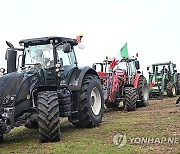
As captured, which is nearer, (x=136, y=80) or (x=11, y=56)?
(x=11, y=56)

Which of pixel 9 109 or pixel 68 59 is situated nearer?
pixel 9 109

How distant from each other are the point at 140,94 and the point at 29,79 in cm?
811

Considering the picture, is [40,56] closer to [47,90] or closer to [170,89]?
[47,90]

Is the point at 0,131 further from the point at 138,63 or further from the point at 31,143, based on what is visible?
the point at 138,63

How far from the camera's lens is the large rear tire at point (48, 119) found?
7.15 metres

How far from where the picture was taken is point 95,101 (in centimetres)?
995

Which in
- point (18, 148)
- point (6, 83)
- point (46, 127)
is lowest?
point (18, 148)

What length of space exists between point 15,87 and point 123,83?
→ 7.70 meters

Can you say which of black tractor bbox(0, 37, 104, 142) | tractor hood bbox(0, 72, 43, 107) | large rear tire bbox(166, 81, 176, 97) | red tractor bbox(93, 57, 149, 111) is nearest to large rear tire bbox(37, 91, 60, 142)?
black tractor bbox(0, 37, 104, 142)

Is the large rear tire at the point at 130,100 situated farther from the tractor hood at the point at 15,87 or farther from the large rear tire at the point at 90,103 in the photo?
the tractor hood at the point at 15,87

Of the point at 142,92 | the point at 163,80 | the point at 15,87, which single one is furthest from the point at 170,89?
the point at 15,87

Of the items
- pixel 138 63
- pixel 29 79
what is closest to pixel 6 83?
pixel 29 79

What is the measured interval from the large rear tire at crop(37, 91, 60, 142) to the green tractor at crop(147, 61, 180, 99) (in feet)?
43.2

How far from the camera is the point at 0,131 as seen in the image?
6887 mm
